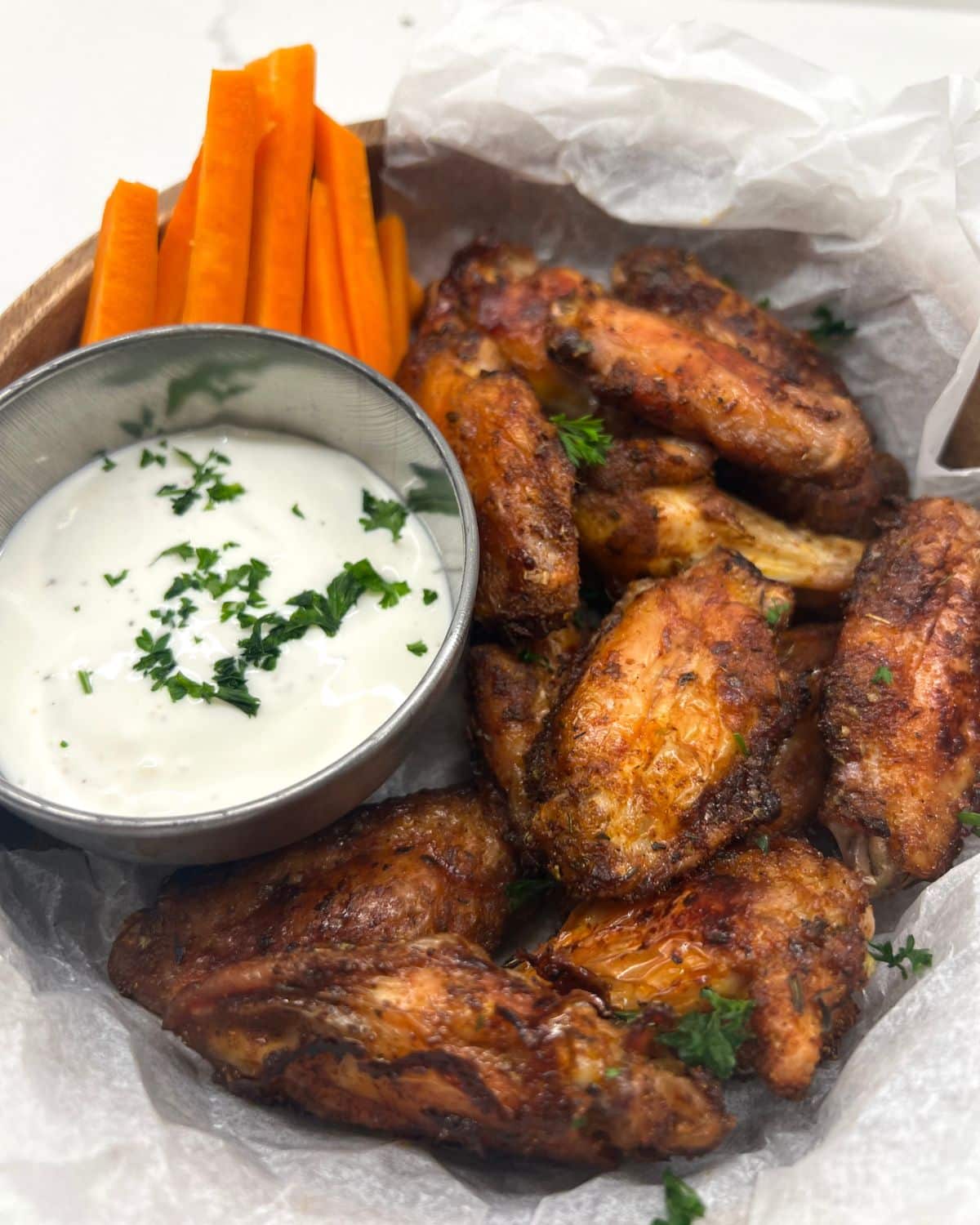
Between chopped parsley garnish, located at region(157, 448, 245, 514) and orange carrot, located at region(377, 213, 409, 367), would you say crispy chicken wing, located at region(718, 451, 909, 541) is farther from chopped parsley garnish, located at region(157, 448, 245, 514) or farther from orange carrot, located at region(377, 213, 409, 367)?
chopped parsley garnish, located at region(157, 448, 245, 514)

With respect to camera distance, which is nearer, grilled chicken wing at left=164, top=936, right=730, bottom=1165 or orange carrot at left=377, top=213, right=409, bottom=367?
grilled chicken wing at left=164, top=936, right=730, bottom=1165

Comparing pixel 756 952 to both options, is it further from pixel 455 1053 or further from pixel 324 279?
pixel 324 279

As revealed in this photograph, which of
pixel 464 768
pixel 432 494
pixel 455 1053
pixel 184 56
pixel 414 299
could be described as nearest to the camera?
pixel 455 1053

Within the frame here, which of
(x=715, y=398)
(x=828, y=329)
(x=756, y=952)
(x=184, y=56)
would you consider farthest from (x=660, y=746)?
(x=184, y=56)

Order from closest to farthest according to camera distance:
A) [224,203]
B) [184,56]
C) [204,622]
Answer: [204,622] → [224,203] → [184,56]

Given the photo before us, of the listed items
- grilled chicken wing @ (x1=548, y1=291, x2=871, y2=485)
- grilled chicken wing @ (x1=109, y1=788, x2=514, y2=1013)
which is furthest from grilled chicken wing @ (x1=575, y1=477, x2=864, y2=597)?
grilled chicken wing @ (x1=109, y1=788, x2=514, y2=1013)

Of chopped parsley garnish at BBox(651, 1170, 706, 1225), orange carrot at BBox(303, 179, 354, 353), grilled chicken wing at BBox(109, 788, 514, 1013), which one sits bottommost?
chopped parsley garnish at BBox(651, 1170, 706, 1225)

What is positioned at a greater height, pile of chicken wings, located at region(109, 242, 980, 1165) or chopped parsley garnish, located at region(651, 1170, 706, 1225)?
pile of chicken wings, located at region(109, 242, 980, 1165)

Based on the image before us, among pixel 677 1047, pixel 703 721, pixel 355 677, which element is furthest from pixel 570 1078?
pixel 355 677
